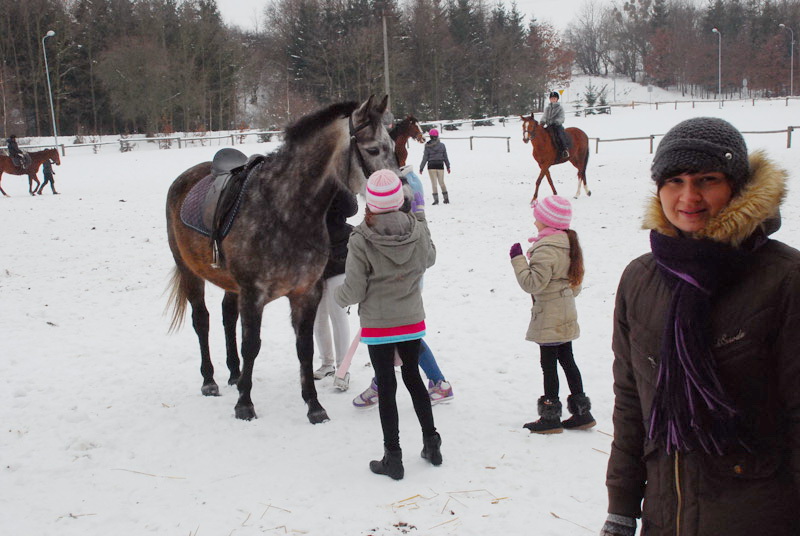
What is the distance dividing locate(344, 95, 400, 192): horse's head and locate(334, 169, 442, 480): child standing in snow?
615 millimetres

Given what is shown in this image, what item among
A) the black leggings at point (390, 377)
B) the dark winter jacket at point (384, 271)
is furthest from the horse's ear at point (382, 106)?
the black leggings at point (390, 377)

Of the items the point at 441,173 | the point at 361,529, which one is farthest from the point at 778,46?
the point at 361,529

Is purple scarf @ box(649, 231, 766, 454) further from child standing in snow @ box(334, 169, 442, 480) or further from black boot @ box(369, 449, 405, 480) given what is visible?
black boot @ box(369, 449, 405, 480)

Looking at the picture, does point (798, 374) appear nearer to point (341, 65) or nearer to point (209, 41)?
point (341, 65)

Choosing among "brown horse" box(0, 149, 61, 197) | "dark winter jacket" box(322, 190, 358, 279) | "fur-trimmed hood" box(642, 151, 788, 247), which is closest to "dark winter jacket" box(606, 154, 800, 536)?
"fur-trimmed hood" box(642, 151, 788, 247)

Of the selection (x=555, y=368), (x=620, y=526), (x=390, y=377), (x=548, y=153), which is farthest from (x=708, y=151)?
(x=548, y=153)

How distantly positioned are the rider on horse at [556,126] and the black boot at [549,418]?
1186 centimetres

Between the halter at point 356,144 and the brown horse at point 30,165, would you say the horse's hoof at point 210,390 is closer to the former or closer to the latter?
the halter at point 356,144

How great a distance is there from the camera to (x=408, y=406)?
465 cm

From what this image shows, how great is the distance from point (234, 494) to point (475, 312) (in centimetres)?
396

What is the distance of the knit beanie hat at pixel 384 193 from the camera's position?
3410 mm

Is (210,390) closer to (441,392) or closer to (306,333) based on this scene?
(306,333)

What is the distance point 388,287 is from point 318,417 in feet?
4.68

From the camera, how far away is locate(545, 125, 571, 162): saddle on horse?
588 inches
